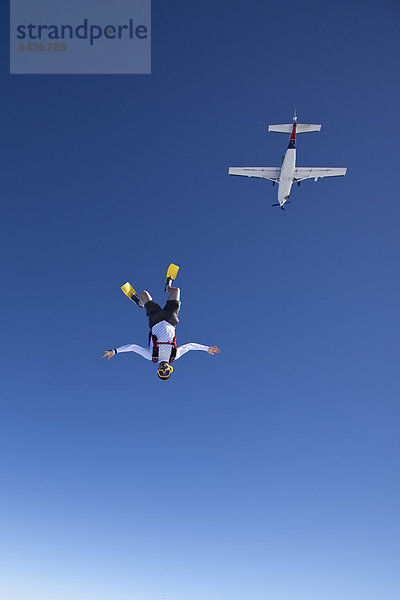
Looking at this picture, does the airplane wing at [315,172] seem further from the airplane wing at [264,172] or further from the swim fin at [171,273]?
the swim fin at [171,273]

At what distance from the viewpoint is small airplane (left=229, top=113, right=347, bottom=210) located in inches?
1240

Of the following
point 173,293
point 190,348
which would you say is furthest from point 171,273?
point 190,348

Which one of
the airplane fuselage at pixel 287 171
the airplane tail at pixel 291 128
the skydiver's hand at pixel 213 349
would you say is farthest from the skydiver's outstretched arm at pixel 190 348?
the airplane tail at pixel 291 128

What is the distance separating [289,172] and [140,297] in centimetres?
2386

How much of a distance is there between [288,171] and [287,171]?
92 millimetres

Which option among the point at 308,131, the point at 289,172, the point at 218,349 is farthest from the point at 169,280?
the point at 308,131

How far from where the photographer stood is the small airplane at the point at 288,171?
31500mm

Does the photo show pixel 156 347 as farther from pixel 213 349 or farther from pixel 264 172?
pixel 264 172

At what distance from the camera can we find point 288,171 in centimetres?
3262

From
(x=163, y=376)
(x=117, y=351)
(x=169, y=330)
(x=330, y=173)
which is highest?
(x=330, y=173)

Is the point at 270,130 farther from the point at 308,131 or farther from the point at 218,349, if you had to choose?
the point at 218,349

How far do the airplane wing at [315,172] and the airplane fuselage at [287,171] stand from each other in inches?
55.1

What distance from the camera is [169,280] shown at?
15.4 m

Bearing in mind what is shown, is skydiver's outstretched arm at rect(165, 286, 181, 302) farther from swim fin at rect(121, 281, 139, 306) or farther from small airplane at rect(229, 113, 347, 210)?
small airplane at rect(229, 113, 347, 210)
